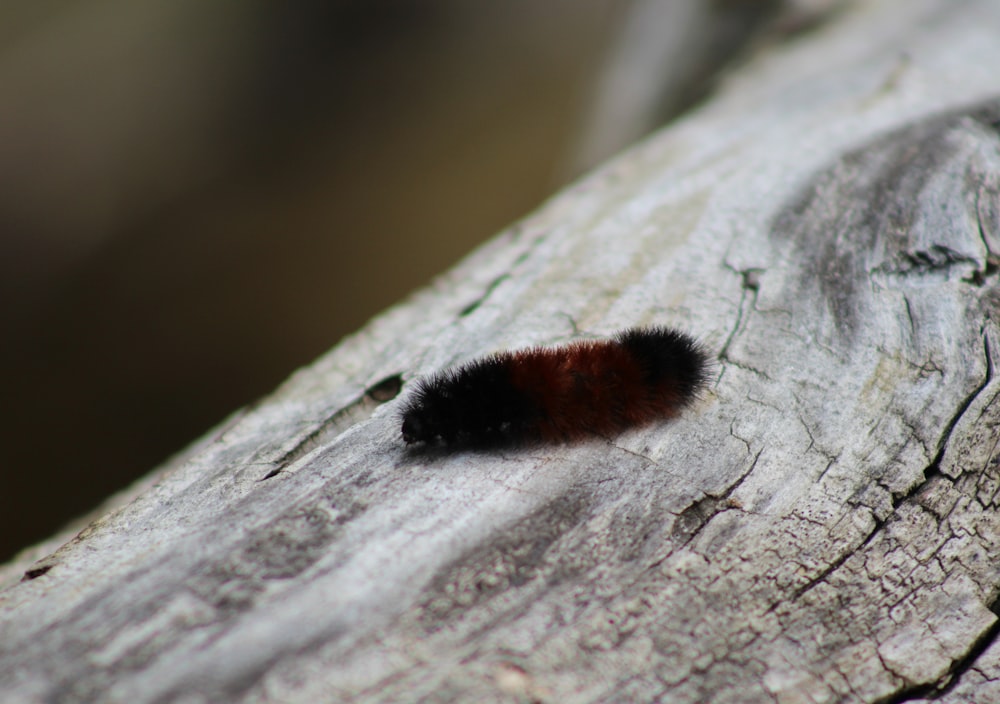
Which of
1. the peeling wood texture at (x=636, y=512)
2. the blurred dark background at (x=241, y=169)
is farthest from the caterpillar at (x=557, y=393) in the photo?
the blurred dark background at (x=241, y=169)

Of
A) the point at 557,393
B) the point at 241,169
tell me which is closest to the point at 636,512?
the point at 557,393

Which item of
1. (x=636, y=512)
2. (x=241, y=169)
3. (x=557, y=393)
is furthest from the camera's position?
(x=241, y=169)

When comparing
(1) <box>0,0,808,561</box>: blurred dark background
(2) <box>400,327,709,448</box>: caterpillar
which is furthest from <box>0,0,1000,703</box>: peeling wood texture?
(1) <box>0,0,808,561</box>: blurred dark background

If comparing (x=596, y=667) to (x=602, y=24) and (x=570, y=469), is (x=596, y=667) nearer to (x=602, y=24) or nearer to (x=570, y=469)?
(x=570, y=469)

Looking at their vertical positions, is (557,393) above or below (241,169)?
below

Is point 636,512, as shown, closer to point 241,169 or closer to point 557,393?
point 557,393

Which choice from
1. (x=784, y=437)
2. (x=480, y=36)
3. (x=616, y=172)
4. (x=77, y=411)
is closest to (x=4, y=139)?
(x=77, y=411)

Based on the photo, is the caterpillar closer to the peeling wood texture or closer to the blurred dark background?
the peeling wood texture
